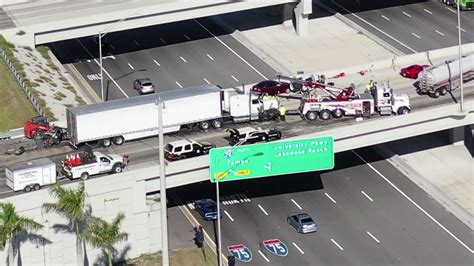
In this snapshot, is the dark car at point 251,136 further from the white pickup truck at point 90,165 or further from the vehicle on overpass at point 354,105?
the white pickup truck at point 90,165

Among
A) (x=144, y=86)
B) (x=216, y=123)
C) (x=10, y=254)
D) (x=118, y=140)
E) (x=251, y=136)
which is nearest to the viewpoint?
(x=10, y=254)

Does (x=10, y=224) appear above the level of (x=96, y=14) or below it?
below

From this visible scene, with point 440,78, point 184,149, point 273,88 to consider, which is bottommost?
point 184,149

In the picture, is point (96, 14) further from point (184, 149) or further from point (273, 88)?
point (184, 149)

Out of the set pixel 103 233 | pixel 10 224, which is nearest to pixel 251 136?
pixel 103 233

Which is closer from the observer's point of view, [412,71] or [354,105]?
[354,105]

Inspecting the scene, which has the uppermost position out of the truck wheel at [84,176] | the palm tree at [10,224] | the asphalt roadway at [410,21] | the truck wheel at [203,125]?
the asphalt roadway at [410,21]

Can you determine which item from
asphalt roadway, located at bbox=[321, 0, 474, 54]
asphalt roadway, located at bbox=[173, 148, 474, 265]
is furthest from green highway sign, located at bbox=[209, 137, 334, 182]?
asphalt roadway, located at bbox=[321, 0, 474, 54]

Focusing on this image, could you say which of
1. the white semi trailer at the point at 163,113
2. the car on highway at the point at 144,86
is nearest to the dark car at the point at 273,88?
the white semi trailer at the point at 163,113

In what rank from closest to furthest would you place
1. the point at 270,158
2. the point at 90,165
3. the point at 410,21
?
1. the point at 90,165
2. the point at 270,158
3. the point at 410,21
